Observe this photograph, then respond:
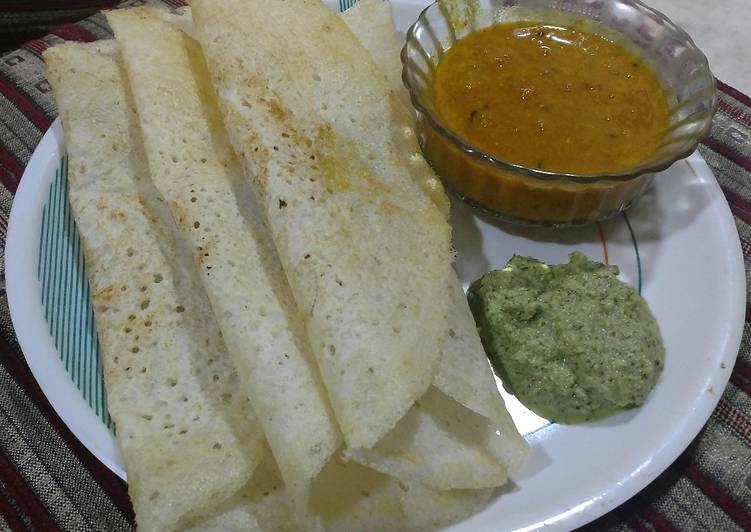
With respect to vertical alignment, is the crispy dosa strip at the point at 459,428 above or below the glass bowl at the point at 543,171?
below

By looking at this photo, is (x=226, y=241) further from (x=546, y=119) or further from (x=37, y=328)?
(x=546, y=119)

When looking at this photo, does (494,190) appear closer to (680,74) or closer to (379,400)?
(680,74)

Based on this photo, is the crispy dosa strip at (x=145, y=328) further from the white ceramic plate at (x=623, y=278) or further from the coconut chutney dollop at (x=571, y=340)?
the coconut chutney dollop at (x=571, y=340)

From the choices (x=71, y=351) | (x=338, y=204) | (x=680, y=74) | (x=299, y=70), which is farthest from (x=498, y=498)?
(x=680, y=74)

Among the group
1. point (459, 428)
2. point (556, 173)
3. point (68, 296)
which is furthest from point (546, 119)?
point (68, 296)

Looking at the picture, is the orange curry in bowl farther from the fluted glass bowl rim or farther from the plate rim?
the plate rim

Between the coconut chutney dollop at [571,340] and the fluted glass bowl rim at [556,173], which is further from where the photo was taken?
the fluted glass bowl rim at [556,173]

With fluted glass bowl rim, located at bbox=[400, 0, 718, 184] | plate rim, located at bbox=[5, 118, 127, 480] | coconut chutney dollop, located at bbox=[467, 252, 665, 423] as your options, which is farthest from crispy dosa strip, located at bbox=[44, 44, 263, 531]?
fluted glass bowl rim, located at bbox=[400, 0, 718, 184]

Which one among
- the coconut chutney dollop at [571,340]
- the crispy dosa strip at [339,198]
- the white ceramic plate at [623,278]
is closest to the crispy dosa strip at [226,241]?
the crispy dosa strip at [339,198]
